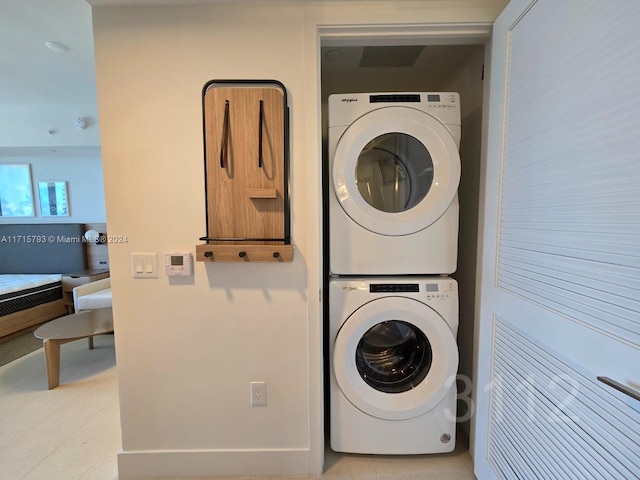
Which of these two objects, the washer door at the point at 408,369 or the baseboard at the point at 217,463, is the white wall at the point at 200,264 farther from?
the washer door at the point at 408,369

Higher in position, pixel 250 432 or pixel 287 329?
pixel 287 329

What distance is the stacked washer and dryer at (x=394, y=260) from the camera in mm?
1270

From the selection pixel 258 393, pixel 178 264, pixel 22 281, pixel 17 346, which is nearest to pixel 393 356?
pixel 258 393

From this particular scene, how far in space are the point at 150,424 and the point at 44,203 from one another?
4.07 meters

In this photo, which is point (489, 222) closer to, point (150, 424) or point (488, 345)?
point (488, 345)

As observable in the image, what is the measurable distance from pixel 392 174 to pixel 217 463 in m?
1.70

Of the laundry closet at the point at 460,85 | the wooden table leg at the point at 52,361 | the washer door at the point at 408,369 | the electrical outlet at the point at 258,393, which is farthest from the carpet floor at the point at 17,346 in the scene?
the washer door at the point at 408,369

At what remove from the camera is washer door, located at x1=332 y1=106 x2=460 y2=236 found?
4.14ft

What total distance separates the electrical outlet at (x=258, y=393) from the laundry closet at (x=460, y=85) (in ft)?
1.08

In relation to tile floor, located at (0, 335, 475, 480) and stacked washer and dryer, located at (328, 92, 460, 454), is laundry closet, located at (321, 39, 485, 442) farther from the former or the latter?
tile floor, located at (0, 335, 475, 480)

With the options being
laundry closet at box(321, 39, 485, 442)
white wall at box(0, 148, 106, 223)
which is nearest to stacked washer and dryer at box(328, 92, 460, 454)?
laundry closet at box(321, 39, 485, 442)

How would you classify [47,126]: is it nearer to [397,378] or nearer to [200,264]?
[200,264]

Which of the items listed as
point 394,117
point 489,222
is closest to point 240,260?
point 394,117

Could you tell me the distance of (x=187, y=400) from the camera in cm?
133
